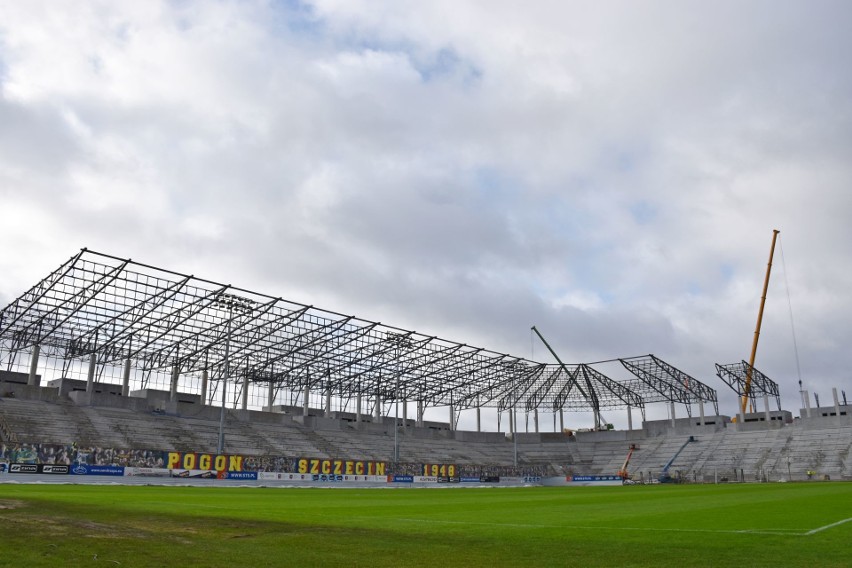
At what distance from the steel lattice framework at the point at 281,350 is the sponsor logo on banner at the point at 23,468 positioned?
14.8 metres

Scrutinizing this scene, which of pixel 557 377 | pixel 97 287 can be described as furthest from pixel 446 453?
pixel 97 287

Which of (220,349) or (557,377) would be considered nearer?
(220,349)

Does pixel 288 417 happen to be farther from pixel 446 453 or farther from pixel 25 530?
pixel 25 530

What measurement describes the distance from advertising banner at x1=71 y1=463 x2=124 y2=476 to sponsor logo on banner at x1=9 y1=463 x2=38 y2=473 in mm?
2317

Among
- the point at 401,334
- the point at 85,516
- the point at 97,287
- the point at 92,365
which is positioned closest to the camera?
the point at 85,516

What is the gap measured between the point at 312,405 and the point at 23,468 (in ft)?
195

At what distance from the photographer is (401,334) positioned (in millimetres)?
71438

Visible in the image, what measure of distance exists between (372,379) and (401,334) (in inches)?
711

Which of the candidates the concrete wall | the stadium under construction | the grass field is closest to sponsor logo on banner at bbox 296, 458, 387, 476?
the stadium under construction

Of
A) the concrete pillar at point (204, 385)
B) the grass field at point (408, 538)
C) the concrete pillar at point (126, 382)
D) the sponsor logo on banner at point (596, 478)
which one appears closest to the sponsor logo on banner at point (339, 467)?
the sponsor logo on banner at point (596, 478)

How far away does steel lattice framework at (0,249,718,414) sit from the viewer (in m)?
56.7

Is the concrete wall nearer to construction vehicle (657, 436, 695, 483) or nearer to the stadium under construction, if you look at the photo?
the stadium under construction

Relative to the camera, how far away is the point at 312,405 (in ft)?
326

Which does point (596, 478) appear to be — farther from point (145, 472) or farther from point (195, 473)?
point (145, 472)
